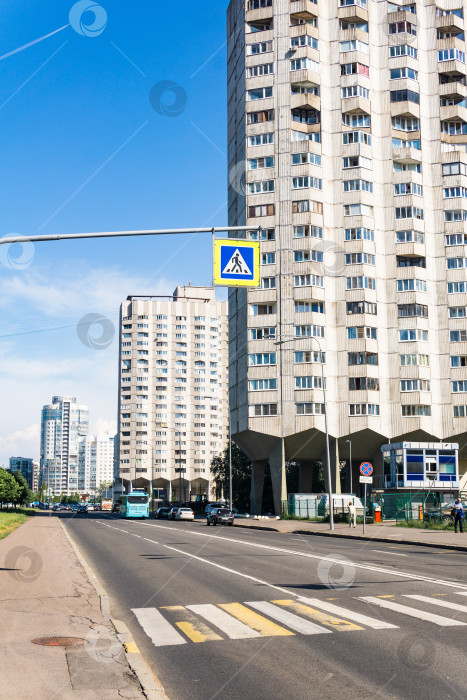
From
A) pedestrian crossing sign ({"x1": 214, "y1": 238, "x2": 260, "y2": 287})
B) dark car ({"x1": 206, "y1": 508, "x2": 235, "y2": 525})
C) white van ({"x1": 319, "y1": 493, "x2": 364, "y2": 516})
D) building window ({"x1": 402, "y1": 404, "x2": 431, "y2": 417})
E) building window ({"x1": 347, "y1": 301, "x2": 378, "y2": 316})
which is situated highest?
building window ({"x1": 347, "y1": 301, "x2": 378, "y2": 316})

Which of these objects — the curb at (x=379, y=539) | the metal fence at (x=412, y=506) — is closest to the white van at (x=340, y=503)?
the metal fence at (x=412, y=506)

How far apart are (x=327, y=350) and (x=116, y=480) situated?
111m

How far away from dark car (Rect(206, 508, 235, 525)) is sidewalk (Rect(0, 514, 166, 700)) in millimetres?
36703

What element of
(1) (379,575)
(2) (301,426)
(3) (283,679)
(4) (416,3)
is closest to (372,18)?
(4) (416,3)

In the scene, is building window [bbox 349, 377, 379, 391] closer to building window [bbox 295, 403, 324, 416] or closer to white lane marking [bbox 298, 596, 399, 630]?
building window [bbox 295, 403, 324, 416]

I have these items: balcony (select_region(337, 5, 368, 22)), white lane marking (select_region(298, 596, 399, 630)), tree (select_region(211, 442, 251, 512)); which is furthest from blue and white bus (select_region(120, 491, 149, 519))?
white lane marking (select_region(298, 596, 399, 630))

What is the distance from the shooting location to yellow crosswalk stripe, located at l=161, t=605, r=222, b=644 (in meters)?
9.50

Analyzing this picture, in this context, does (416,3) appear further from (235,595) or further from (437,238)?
(235,595)

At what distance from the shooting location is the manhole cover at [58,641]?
886 centimetres

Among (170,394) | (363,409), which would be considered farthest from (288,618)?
(170,394)

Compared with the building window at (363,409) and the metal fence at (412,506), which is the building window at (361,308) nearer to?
the building window at (363,409)

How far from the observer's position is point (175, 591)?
14250 mm

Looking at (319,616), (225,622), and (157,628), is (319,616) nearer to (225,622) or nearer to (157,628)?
(225,622)

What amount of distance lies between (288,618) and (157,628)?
2038 mm
